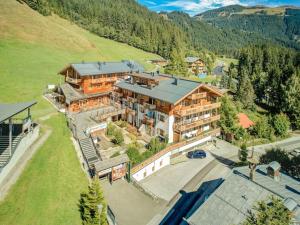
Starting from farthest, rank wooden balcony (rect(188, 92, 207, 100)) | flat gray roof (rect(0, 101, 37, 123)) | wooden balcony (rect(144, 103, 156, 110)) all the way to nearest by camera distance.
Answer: wooden balcony (rect(144, 103, 156, 110)), wooden balcony (rect(188, 92, 207, 100)), flat gray roof (rect(0, 101, 37, 123))

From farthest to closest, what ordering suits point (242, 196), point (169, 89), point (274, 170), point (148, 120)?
point (148, 120) < point (169, 89) < point (274, 170) < point (242, 196)

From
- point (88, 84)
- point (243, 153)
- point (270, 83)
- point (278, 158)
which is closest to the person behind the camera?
point (278, 158)

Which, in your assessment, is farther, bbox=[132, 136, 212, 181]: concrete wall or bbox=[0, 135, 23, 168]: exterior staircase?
bbox=[132, 136, 212, 181]: concrete wall

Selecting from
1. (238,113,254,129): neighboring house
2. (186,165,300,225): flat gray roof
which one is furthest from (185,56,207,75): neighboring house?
(186,165,300,225): flat gray roof

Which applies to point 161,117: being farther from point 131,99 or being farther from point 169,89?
point 131,99

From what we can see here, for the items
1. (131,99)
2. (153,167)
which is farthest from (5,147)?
(131,99)

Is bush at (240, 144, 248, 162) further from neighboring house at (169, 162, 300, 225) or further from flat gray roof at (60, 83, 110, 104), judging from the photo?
flat gray roof at (60, 83, 110, 104)

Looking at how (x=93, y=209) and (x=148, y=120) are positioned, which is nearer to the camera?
(x=93, y=209)

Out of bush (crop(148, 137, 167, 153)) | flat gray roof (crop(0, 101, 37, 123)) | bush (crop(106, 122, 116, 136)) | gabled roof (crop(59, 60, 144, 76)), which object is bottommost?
bush (crop(148, 137, 167, 153))
